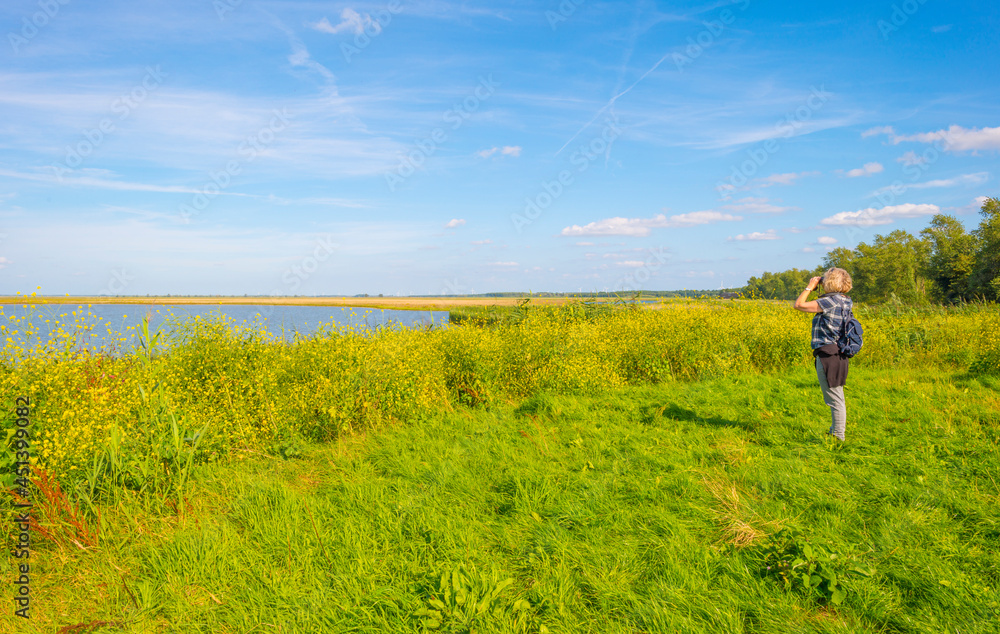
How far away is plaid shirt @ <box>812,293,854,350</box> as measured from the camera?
581cm

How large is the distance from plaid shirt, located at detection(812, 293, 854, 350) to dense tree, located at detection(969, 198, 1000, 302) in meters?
51.3

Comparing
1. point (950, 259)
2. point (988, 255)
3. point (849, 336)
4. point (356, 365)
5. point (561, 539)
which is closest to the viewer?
point (561, 539)

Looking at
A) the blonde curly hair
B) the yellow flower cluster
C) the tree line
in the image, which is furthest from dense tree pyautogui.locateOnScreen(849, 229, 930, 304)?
the blonde curly hair

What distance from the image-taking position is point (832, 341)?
586 cm

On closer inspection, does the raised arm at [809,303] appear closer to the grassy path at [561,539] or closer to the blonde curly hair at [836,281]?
the blonde curly hair at [836,281]

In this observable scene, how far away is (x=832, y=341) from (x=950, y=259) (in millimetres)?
65075

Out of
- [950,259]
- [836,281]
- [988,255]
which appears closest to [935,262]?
[950,259]

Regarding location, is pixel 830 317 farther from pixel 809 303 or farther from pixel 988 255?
pixel 988 255

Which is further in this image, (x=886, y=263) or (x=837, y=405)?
(x=886, y=263)

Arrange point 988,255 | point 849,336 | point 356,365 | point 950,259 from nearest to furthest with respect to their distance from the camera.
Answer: point 849,336, point 356,365, point 988,255, point 950,259

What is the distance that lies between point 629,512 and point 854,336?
3.87 metres

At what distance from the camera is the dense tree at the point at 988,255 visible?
4284 cm

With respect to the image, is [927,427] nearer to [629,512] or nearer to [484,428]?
[629,512]

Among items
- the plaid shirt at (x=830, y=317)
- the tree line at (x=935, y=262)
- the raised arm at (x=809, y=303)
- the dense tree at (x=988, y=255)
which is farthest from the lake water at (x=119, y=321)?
the dense tree at (x=988, y=255)
